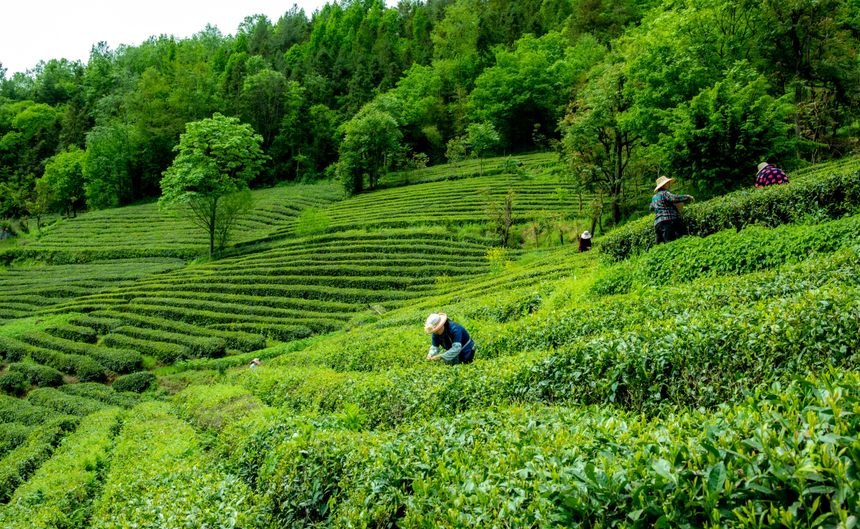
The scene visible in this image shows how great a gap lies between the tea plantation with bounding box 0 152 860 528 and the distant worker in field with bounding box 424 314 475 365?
14.7 inches

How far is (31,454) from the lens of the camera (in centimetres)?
1162

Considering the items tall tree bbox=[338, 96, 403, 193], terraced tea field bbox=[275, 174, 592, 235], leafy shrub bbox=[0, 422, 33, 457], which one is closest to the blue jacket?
leafy shrub bbox=[0, 422, 33, 457]

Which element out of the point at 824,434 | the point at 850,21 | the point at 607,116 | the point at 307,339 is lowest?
the point at 307,339

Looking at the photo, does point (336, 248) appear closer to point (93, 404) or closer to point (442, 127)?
point (93, 404)

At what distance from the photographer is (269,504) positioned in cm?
469

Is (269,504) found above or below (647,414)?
below

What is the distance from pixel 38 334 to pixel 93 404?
13556 millimetres

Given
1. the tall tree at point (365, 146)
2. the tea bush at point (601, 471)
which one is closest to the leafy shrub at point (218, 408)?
the tea bush at point (601, 471)

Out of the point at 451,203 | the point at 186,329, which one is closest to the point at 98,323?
the point at 186,329

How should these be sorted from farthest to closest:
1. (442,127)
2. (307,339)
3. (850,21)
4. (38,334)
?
(442,127) < (850,21) < (38,334) < (307,339)

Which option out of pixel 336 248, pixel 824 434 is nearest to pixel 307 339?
pixel 336 248

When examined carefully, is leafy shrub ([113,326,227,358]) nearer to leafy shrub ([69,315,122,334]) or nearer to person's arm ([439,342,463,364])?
leafy shrub ([69,315,122,334])

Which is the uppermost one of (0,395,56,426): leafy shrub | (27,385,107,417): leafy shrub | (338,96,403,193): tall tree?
(338,96,403,193): tall tree

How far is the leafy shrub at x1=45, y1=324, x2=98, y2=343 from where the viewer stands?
25891mm
